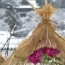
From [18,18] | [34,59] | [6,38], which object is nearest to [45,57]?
[34,59]

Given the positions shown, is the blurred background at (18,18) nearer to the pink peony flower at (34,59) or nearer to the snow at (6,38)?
the snow at (6,38)

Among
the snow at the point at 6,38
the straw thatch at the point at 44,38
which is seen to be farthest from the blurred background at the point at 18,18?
the straw thatch at the point at 44,38

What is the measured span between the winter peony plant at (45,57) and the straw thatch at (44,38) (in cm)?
6

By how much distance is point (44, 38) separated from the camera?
2555 mm

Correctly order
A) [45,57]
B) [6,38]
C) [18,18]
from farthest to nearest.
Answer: [18,18], [6,38], [45,57]

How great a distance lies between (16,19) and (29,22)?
0.20m

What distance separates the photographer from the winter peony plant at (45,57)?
2.46 meters

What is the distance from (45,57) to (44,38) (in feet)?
0.51

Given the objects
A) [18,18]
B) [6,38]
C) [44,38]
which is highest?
[44,38]

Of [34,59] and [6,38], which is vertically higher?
[34,59]

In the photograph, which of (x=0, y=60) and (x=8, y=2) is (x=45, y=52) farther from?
→ (x=8, y=2)

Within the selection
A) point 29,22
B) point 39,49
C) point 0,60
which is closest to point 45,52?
point 39,49

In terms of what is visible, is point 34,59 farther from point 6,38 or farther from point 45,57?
point 6,38

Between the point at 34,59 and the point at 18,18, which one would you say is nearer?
the point at 34,59
